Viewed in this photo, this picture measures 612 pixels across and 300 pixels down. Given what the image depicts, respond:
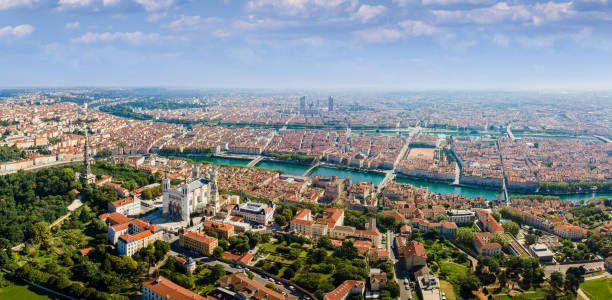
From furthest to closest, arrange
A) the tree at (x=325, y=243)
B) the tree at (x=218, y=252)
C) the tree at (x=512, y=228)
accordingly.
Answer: the tree at (x=512, y=228) < the tree at (x=325, y=243) < the tree at (x=218, y=252)

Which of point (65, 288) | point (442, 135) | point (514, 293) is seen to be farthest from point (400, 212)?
point (442, 135)

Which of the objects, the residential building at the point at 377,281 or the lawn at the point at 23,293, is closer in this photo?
the lawn at the point at 23,293

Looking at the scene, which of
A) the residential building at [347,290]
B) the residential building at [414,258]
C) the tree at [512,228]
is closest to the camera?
the residential building at [347,290]

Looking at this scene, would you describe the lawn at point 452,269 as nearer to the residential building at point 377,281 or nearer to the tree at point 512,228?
the residential building at point 377,281

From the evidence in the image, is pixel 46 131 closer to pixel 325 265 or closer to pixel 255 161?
pixel 255 161

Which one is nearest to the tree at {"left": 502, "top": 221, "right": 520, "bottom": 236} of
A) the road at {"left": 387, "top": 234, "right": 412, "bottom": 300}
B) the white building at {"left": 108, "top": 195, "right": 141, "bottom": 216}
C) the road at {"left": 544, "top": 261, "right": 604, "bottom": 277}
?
the road at {"left": 544, "top": 261, "right": 604, "bottom": 277}

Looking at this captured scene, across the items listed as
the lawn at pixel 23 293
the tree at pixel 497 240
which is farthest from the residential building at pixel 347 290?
the lawn at pixel 23 293

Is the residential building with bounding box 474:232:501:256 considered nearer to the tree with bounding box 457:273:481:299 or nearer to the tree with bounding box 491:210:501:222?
the tree with bounding box 457:273:481:299
